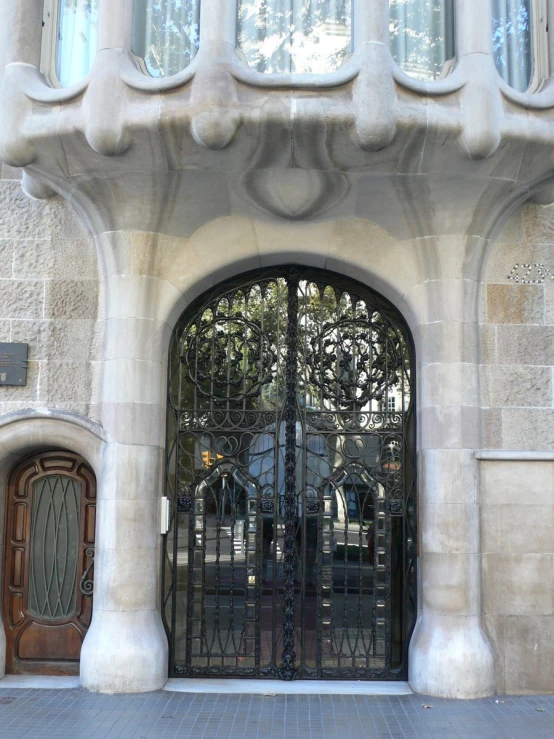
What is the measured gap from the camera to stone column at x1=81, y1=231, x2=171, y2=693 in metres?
7.21

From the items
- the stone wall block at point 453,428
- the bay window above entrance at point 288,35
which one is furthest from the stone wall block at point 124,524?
the bay window above entrance at point 288,35

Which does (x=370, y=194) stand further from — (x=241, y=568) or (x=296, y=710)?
(x=296, y=710)

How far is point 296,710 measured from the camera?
6.83 m

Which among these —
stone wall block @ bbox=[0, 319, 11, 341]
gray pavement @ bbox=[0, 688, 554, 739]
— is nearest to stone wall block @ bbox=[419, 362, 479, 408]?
gray pavement @ bbox=[0, 688, 554, 739]

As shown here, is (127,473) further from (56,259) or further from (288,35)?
(288,35)

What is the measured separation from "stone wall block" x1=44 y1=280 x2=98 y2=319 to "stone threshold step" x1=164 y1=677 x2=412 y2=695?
151 inches

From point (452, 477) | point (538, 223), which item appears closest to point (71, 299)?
point (452, 477)

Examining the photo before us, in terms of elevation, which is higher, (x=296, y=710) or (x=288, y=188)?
(x=288, y=188)

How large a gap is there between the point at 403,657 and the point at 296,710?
148cm

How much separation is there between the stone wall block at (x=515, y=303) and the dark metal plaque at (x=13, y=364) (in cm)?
479

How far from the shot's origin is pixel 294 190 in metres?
7.45

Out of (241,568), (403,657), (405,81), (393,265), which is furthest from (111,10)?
(403,657)

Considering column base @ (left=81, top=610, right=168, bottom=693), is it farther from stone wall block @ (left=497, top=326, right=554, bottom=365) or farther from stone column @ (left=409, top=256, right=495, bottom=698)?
stone wall block @ (left=497, top=326, right=554, bottom=365)

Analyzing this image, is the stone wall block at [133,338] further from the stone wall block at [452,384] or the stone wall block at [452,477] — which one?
the stone wall block at [452,477]
